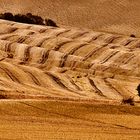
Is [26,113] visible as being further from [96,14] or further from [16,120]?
[96,14]

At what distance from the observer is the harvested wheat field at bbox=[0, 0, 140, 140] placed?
22391 millimetres

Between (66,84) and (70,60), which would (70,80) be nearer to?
(66,84)

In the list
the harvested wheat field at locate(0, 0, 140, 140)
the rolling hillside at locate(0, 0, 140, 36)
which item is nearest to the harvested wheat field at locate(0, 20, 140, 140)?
the harvested wheat field at locate(0, 0, 140, 140)

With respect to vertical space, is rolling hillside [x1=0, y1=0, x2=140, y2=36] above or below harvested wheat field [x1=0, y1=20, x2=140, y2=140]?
above

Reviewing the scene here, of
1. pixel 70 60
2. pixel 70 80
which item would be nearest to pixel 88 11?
pixel 70 60

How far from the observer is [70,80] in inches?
2135

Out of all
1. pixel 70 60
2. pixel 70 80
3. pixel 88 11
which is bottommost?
pixel 70 80

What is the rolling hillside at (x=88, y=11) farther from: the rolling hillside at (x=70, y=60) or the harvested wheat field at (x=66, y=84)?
the rolling hillside at (x=70, y=60)

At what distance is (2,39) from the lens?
240 ft

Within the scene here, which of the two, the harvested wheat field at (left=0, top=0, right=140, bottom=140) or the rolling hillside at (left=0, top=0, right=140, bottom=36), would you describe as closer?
the harvested wheat field at (left=0, top=0, right=140, bottom=140)

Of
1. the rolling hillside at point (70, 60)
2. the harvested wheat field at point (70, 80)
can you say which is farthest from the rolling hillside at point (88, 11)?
the rolling hillside at point (70, 60)

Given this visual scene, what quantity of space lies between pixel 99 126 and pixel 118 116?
3.25 metres

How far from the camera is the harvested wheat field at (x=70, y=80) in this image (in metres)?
22.4

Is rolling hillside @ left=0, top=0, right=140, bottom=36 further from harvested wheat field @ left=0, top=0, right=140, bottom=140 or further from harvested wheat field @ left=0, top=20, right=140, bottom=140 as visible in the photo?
harvested wheat field @ left=0, top=20, right=140, bottom=140
